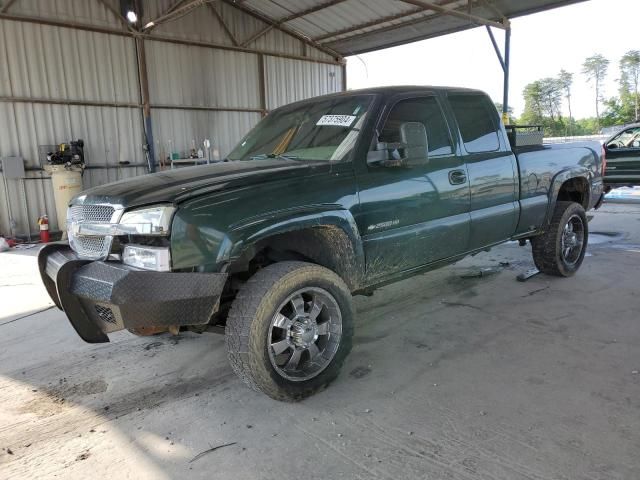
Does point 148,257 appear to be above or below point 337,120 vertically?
below

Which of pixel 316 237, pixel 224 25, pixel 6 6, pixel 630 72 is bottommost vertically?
pixel 316 237

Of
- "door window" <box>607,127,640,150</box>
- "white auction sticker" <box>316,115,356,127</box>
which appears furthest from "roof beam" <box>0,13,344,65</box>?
"white auction sticker" <box>316,115,356,127</box>

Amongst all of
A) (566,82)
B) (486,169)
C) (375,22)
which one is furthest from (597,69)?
(486,169)

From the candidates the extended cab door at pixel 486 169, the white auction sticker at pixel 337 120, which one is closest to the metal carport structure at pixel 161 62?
the extended cab door at pixel 486 169

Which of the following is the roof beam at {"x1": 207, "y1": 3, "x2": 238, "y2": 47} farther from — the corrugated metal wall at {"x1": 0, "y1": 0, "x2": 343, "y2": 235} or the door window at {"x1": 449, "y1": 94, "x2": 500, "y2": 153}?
the door window at {"x1": 449, "y1": 94, "x2": 500, "y2": 153}

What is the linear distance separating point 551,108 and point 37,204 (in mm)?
67821

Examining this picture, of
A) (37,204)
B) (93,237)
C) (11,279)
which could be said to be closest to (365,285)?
(93,237)

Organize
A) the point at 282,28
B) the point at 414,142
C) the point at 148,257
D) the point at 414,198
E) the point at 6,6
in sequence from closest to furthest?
the point at 148,257 < the point at 414,142 < the point at 414,198 < the point at 6,6 < the point at 282,28

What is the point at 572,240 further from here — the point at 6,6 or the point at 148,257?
the point at 6,6

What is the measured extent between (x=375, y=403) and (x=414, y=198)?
4.76ft

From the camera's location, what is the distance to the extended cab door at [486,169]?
3990 millimetres

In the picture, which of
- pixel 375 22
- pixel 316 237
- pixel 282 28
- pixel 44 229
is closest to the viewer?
pixel 316 237

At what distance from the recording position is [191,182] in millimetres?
2775

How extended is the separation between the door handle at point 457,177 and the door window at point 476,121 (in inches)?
10.8
